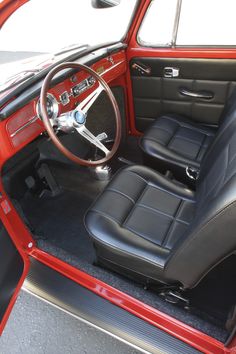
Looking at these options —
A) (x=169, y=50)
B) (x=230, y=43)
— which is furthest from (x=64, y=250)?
(x=230, y=43)

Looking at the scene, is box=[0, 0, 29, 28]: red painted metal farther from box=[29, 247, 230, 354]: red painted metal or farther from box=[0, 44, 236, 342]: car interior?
box=[29, 247, 230, 354]: red painted metal

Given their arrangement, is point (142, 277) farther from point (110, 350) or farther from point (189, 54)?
point (189, 54)

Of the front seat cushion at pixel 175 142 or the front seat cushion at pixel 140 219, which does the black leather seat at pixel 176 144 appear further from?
the front seat cushion at pixel 140 219


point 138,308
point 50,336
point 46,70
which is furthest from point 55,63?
point 50,336

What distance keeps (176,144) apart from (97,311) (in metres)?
1.13

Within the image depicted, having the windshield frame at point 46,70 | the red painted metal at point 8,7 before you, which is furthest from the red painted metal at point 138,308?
the red painted metal at point 8,7

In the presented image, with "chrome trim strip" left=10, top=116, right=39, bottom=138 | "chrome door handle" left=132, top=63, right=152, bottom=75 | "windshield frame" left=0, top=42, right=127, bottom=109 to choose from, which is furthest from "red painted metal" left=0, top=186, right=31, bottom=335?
"chrome door handle" left=132, top=63, right=152, bottom=75

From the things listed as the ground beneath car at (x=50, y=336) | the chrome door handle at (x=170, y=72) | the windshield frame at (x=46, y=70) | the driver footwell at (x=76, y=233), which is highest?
the windshield frame at (x=46, y=70)

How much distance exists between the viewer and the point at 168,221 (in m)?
1.35

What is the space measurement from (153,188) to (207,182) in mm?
367

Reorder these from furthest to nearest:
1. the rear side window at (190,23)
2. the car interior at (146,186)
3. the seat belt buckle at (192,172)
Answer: the rear side window at (190,23), the seat belt buckle at (192,172), the car interior at (146,186)

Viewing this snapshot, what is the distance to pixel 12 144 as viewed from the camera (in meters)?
1.25

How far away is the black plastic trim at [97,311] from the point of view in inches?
45.3

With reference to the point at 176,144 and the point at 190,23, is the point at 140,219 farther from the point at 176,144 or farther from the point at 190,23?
the point at 190,23
